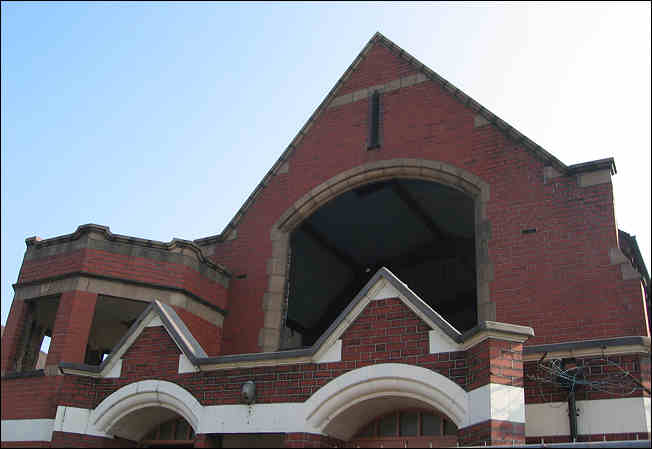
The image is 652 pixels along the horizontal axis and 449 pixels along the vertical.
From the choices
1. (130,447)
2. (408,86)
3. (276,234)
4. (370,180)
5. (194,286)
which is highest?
(408,86)

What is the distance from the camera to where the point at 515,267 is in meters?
12.3

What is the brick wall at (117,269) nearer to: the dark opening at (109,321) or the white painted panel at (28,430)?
the dark opening at (109,321)

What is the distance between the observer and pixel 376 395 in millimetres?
8992

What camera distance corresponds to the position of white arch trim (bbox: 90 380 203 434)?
10.2 meters

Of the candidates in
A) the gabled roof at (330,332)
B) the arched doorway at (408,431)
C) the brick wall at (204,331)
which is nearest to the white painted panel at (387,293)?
the gabled roof at (330,332)

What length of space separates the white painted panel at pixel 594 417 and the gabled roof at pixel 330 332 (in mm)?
1421

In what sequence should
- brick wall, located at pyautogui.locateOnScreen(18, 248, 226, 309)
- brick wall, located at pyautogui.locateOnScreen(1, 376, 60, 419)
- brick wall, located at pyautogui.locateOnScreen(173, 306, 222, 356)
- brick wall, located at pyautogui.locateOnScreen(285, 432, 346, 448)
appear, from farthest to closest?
1. brick wall, located at pyautogui.locateOnScreen(173, 306, 222, 356)
2. brick wall, located at pyautogui.locateOnScreen(18, 248, 226, 309)
3. brick wall, located at pyautogui.locateOnScreen(1, 376, 60, 419)
4. brick wall, located at pyautogui.locateOnScreen(285, 432, 346, 448)

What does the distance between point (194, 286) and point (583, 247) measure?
7442 mm

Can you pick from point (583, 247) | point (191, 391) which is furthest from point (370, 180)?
point (191, 391)

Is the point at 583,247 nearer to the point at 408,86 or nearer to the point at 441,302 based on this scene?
the point at 408,86

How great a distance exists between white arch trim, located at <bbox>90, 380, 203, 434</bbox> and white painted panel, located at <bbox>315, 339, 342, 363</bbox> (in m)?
2.02

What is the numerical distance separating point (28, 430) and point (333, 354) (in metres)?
5.98

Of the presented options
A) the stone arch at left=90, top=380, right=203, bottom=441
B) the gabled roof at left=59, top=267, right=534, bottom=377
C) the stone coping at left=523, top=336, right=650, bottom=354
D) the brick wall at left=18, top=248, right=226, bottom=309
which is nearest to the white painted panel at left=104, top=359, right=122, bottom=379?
the gabled roof at left=59, top=267, right=534, bottom=377

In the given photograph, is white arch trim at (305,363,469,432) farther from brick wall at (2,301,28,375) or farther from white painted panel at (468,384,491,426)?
brick wall at (2,301,28,375)
